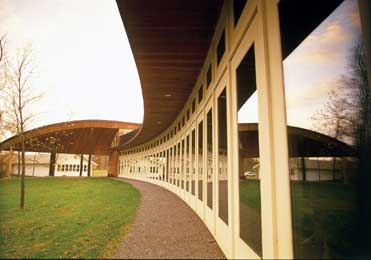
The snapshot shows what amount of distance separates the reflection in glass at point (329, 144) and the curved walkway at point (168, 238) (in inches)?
81.9

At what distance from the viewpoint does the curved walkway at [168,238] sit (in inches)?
127

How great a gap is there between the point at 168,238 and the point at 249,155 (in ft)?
7.97

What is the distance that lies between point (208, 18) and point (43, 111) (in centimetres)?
544

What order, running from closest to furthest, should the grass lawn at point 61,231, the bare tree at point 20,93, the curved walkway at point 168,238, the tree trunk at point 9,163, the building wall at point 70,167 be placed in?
the grass lawn at point 61,231, the curved walkway at point 168,238, the bare tree at point 20,93, the tree trunk at point 9,163, the building wall at point 70,167

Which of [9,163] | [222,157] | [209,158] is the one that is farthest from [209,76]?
[9,163]

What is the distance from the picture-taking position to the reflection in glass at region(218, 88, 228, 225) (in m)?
3.42

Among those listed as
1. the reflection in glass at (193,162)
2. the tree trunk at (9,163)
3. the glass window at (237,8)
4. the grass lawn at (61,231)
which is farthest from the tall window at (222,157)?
the tree trunk at (9,163)

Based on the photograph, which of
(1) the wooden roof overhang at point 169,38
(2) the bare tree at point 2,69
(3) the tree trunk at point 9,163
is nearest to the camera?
(1) the wooden roof overhang at point 169,38

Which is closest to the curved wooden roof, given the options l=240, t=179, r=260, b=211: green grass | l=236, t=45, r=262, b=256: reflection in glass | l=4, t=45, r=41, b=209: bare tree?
l=236, t=45, r=262, b=256: reflection in glass

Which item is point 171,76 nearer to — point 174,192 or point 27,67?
point 27,67

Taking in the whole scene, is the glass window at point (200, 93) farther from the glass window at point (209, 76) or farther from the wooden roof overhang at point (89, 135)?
the wooden roof overhang at point (89, 135)

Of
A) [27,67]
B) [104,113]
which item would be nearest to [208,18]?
[27,67]

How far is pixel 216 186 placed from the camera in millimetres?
4066

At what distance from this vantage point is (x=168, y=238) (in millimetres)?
3918
